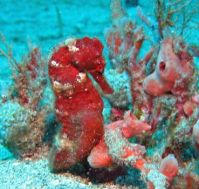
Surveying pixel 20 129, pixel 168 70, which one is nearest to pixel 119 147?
pixel 168 70

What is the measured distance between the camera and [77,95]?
9.11 ft

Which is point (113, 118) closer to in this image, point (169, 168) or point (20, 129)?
point (20, 129)

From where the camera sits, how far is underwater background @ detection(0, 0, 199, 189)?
2727 mm

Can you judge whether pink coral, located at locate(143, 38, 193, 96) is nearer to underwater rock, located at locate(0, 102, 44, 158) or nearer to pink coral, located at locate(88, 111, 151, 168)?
pink coral, located at locate(88, 111, 151, 168)

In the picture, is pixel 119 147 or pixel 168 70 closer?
pixel 119 147

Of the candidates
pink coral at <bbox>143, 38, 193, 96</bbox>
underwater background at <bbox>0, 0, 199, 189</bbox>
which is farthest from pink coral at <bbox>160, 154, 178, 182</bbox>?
pink coral at <bbox>143, 38, 193, 96</bbox>

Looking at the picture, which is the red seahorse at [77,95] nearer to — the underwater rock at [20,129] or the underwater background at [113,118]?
the underwater background at [113,118]

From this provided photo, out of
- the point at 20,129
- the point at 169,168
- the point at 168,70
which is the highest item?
the point at 168,70

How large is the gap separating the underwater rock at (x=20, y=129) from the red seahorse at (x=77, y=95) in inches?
20.4

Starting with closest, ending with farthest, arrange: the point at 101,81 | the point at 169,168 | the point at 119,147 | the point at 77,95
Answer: the point at 169,168, the point at 119,147, the point at 77,95, the point at 101,81

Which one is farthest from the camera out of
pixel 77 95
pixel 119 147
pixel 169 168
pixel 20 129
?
pixel 20 129

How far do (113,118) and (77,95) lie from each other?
760mm

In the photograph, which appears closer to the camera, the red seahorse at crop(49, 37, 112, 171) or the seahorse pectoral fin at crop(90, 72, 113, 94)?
the red seahorse at crop(49, 37, 112, 171)

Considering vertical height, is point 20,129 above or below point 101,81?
below
